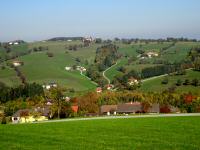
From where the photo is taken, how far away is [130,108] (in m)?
106

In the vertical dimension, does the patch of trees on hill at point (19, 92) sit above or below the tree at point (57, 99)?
below

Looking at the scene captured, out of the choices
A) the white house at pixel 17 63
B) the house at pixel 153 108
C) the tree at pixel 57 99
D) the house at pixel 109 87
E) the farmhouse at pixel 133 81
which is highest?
the tree at pixel 57 99

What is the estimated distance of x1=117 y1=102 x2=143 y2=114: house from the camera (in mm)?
103425

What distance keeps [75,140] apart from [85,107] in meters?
72.1

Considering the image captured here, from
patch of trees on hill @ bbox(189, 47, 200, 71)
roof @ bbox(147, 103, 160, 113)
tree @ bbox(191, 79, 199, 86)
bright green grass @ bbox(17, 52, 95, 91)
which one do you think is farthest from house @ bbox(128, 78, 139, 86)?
roof @ bbox(147, 103, 160, 113)

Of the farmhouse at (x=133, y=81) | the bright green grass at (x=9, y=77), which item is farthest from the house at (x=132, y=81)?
the bright green grass at (x=9, y=77)

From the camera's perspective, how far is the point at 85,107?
98.1 meters

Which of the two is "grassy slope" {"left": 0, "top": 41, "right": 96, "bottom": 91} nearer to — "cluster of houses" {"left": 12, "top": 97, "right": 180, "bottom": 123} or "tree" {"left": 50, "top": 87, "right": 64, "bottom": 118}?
"cluster of houses" {"left": 12, "top": 97, "right": 180, "bottom": 123}

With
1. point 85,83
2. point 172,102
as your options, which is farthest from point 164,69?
point 172,102

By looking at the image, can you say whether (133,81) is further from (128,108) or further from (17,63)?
(17,63)

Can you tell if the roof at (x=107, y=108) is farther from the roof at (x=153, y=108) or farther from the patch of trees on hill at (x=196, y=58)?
the patch of trees on hill at (x=196, y=58)

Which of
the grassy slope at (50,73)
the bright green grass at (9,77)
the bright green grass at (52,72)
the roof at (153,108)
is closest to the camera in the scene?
the roof at (153,108)

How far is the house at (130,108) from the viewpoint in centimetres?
10343

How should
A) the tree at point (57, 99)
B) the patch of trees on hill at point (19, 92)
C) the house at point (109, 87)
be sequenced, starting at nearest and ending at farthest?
the tree at point (57, 99), the patch of trees on hill at point (19, 92), the house at point (109, 87)
